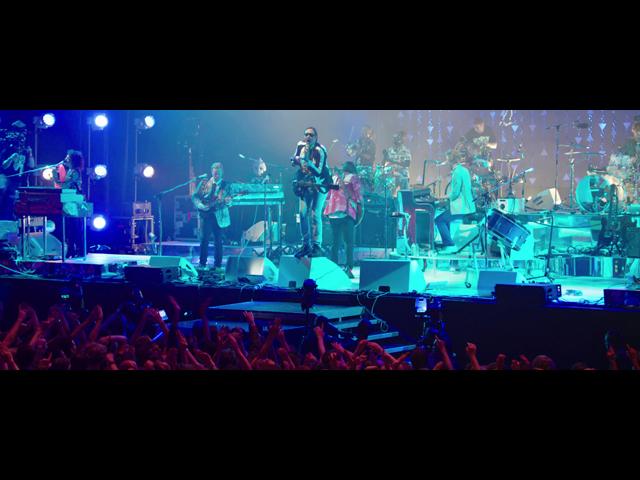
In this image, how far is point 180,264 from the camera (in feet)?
25.8

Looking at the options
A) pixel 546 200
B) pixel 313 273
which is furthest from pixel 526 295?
pixel 546 200

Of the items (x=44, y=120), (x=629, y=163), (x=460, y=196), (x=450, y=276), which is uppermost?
(x=44, y=120)

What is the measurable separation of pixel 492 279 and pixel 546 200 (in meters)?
3.08

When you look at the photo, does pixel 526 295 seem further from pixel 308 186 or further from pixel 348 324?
pixel 308 186

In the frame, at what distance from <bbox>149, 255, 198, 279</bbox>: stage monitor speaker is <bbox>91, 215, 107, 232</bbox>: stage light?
2.66m

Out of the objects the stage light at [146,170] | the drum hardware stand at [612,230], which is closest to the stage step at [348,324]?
the drum hardware stand at [612,230]

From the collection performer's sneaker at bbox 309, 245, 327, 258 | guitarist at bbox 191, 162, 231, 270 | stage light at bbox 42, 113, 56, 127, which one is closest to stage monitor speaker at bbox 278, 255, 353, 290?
performer's sneaker at bbox 309, 245, 327, 258

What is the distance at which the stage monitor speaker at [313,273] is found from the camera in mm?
7324

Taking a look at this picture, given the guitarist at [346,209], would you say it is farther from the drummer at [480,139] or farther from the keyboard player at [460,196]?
the drummer at [480,139]

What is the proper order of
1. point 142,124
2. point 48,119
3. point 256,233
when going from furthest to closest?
point 142,124, point 256,233, point 48,119

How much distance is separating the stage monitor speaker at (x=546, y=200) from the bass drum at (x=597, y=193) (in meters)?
0.66

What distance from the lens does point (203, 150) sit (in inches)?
476
